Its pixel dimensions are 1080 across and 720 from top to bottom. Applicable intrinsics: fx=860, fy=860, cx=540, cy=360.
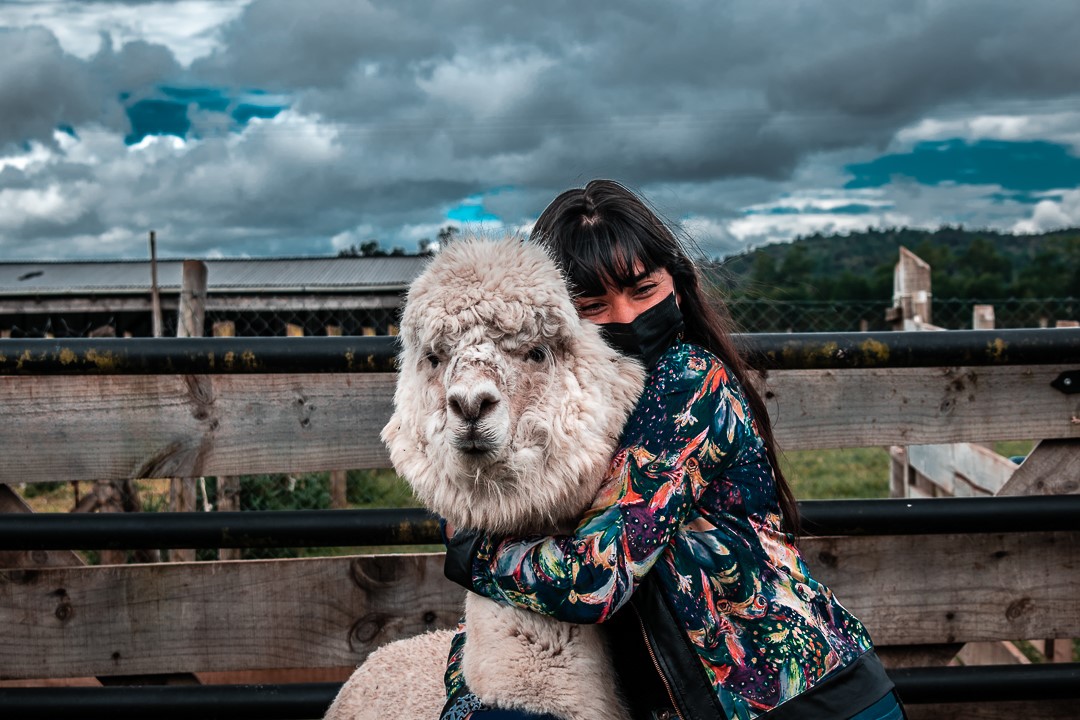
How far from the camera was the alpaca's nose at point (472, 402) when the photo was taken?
64.1 inches

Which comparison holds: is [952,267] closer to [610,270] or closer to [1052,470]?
[1052,470]

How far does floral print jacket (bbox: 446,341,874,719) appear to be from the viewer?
1.71 meters

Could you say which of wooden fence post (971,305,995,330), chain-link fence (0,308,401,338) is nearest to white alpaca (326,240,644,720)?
chain-link fence (0,308,401,338)

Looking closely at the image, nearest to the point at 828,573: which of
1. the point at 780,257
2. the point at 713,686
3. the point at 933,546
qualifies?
the point at 933,546

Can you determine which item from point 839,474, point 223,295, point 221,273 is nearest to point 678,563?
point 839,474

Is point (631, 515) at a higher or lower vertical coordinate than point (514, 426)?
lower

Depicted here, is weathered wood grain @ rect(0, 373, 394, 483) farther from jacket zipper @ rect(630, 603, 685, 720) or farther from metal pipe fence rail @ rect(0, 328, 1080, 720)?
jacket zipper @ rect(630, 603, 685, 720)

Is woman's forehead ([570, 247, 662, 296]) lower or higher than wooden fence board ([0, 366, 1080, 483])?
higher

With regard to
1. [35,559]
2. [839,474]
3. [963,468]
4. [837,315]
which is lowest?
[839,474]

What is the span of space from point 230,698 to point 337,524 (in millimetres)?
680

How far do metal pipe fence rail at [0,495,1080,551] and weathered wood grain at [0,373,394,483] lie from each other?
0.16 m

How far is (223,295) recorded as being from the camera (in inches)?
650

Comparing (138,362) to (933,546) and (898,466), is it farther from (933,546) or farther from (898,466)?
(898,466)

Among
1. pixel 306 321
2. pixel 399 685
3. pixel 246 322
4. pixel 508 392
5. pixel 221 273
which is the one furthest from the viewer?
pixel 221 273
